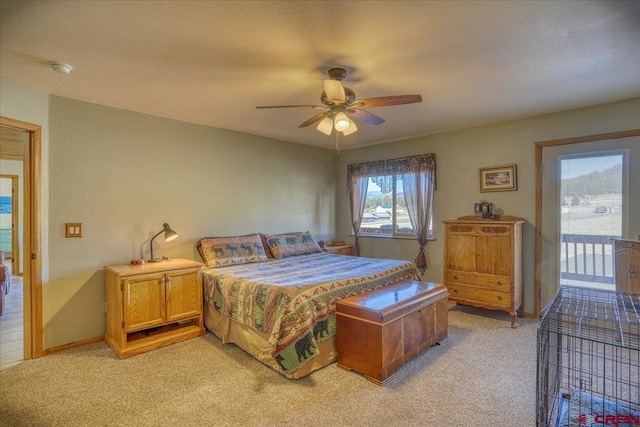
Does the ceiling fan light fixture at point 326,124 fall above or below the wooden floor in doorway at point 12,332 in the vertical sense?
above

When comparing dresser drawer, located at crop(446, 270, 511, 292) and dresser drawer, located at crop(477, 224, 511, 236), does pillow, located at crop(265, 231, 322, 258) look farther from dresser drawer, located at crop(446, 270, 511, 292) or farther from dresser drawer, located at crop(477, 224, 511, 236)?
dresser drawer, located at crop(477, 224, 511, 236)

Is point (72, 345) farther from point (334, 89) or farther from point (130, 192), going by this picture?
point (334, 89)

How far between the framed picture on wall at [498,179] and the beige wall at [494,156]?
0.20 ft

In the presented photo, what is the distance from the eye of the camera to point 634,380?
2408 mm

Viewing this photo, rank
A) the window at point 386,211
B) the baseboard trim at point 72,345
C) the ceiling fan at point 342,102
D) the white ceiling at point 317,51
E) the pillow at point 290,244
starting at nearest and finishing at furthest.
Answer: the white ceiling at point 317,51, the ceiling fan at point 342,102, the baseboard trim at point 72,345, the pillow at point 290,244, the window at point 386,211

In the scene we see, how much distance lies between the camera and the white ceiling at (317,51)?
1804mm

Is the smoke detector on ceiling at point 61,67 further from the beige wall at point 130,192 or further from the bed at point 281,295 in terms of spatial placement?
the bed at point 281,295

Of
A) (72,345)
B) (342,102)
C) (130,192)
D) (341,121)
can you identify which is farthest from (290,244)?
(72,345)

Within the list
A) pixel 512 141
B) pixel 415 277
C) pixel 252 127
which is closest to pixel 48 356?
pixel 252 127

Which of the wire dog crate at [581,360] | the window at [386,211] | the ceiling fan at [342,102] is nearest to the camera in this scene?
the wire dog crate at [581,360]

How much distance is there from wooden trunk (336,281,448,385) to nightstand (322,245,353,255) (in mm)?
2225

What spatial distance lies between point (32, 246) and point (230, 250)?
73.2 inches

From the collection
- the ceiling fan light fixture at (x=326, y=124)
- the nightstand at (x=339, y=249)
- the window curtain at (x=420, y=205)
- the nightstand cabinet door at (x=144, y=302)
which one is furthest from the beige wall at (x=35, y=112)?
the window curtain at (x=420, y=205)

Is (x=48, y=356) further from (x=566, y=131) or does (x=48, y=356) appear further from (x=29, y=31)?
(x=566, y=131)
